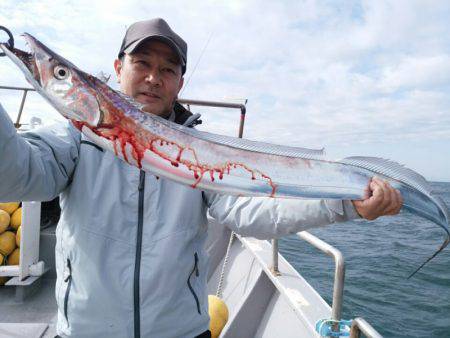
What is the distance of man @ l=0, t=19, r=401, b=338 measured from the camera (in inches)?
83.7

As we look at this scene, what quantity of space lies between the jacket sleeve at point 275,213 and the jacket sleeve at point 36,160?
996 mm

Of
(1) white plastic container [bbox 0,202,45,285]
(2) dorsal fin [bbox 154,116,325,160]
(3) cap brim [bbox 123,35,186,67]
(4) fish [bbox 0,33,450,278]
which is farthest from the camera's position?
(1) white plastic container [bbox 0,202,45,285]

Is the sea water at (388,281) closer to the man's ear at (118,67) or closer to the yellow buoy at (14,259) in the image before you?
the man's ear at (118,67)

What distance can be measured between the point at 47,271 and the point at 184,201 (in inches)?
164

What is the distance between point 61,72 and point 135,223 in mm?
1005

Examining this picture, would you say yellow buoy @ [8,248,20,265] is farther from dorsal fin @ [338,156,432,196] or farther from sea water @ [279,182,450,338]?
sea water @ [279,182,450,338]

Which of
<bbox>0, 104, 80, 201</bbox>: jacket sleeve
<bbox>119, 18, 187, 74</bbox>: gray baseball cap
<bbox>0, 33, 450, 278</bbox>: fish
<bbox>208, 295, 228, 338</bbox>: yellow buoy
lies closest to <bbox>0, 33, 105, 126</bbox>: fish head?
<bbox>0, 33, 450, 278</bbox>: fish

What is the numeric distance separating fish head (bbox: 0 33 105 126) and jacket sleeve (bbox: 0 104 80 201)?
25 centimetres

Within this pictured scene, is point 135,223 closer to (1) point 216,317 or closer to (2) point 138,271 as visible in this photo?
(2) point 138,271

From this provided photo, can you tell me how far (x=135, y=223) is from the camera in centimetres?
224

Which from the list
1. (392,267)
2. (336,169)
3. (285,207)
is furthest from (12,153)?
(392,267)

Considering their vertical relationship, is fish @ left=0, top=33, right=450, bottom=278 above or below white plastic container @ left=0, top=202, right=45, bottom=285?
above

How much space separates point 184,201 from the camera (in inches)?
94.1

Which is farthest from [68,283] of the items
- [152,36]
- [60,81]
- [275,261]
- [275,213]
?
[275,261]
